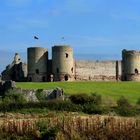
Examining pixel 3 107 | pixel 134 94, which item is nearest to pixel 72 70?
pixel 134 94

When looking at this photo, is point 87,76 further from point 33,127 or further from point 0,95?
point 33,127

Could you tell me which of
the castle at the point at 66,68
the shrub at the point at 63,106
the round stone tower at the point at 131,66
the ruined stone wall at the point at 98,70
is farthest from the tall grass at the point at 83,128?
the round stone tower at the point at 131,66

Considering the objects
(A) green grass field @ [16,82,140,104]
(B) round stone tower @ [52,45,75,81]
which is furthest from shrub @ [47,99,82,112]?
(B) round stone tower @ [52,45,75,81]

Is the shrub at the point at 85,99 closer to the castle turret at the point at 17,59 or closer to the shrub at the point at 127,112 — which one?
the shrub at the point at 127,112

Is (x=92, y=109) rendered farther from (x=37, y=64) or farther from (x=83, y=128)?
(x=37, y=64)

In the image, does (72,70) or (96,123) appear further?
(72,70)

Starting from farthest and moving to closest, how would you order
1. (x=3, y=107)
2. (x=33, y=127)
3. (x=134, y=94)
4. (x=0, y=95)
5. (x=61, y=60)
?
1. (x=61, y=60)
2. (x=134, y=94)
3. (x=0, y=95)
4. (x=3, y=107)
5. (x=33, y=127)

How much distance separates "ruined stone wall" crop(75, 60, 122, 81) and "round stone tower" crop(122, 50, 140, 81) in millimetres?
683

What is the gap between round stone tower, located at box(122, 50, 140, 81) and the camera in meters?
78.5

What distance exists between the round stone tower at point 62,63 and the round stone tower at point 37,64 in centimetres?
104

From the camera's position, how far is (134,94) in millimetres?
57312

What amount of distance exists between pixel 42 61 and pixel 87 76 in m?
6.25

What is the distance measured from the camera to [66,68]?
74.8 metres

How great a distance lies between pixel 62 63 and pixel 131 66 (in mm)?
9248
